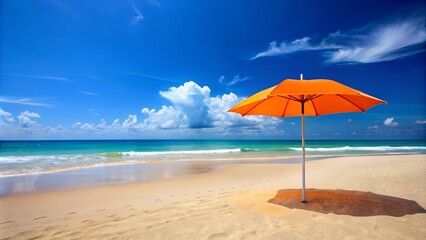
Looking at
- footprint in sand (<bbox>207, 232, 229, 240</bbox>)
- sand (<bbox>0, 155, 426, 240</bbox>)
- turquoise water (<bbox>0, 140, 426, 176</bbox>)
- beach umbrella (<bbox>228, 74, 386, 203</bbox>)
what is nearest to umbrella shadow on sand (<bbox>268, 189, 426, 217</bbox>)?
sand (<bbox>0, 155, 426, 240</bbox>)

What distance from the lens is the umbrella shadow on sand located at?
4.01 meters

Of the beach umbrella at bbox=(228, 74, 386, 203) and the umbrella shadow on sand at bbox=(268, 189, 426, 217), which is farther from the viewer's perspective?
the umbrella shadow on sand at bbox=(268, 189, 426, 217)

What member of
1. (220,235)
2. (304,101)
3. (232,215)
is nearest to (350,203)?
(304,101)

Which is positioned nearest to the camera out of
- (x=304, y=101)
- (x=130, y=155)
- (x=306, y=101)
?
(x=304, y=101)

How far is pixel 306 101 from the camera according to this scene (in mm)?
4961

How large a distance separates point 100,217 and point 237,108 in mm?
3460

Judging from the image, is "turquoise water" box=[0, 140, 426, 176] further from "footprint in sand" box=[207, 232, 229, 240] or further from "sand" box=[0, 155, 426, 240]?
"footprint in sand" box=[207, 232, 229, 240]

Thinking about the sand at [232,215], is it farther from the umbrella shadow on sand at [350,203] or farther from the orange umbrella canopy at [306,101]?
the orange umbrella canopy at [306,101]

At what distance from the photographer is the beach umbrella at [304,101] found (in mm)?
3904

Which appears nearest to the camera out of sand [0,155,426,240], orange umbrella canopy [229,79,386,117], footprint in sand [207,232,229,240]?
footprint in sand [207,232,229,240]

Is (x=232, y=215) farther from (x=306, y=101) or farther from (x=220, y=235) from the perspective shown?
(x=306, y=101)

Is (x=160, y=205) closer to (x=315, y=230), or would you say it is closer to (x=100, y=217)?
(x=100, y=217)

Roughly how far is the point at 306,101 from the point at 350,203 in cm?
222

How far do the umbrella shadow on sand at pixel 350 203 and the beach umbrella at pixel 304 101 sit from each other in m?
0.36
